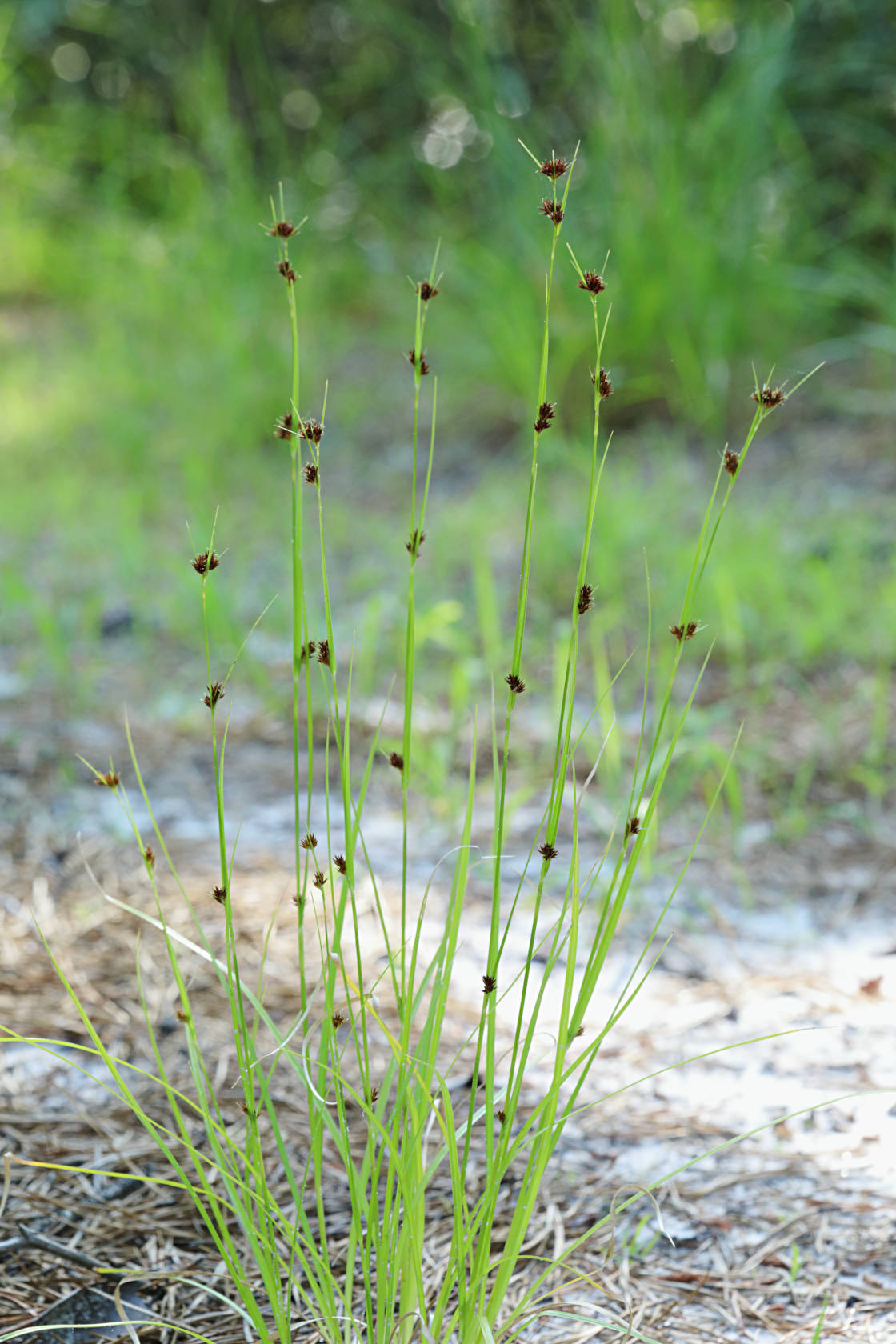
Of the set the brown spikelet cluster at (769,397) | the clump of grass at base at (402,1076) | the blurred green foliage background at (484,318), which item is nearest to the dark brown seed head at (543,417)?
the clump of grass at base at (402,1076)

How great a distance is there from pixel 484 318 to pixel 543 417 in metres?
2.79

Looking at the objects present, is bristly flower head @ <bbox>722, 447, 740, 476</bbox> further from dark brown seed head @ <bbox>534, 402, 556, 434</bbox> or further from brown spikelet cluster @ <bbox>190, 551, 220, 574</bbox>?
brown spikelet cluster @ <bbox>190, 551, 220, 574</bbox>

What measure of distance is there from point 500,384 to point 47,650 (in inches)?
69.5

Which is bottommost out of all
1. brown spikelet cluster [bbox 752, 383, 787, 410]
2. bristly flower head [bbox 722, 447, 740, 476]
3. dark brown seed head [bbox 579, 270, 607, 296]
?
bristly flower head [bbox 722, 447, 740, 476]

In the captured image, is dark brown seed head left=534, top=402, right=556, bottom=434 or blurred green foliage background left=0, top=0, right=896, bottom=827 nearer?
dark brown seed head left=534, top=402, right=556, bottom=434

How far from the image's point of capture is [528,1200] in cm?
67

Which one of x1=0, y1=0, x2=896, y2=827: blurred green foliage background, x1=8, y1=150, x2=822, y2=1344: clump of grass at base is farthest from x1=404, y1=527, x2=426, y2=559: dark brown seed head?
x1=0, y1=0, x2=896, y2=827: blurred green foliage background

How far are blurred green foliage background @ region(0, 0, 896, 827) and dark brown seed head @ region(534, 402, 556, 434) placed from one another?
112 cm

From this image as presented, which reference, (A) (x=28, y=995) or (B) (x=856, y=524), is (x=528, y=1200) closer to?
(A) (x=28, y=995)

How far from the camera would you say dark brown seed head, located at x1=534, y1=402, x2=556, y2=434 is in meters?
0.58

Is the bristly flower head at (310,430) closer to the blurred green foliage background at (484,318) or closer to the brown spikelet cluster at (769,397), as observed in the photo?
the brown spikelet cluster at (769,397)

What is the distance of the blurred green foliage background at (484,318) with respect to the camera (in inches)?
93.8

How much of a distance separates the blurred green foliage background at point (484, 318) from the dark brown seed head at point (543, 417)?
1.12m

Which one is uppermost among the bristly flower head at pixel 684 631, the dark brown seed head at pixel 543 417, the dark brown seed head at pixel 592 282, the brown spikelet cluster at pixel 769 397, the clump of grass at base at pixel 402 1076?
the dark brown seed head at pixel 592 282
